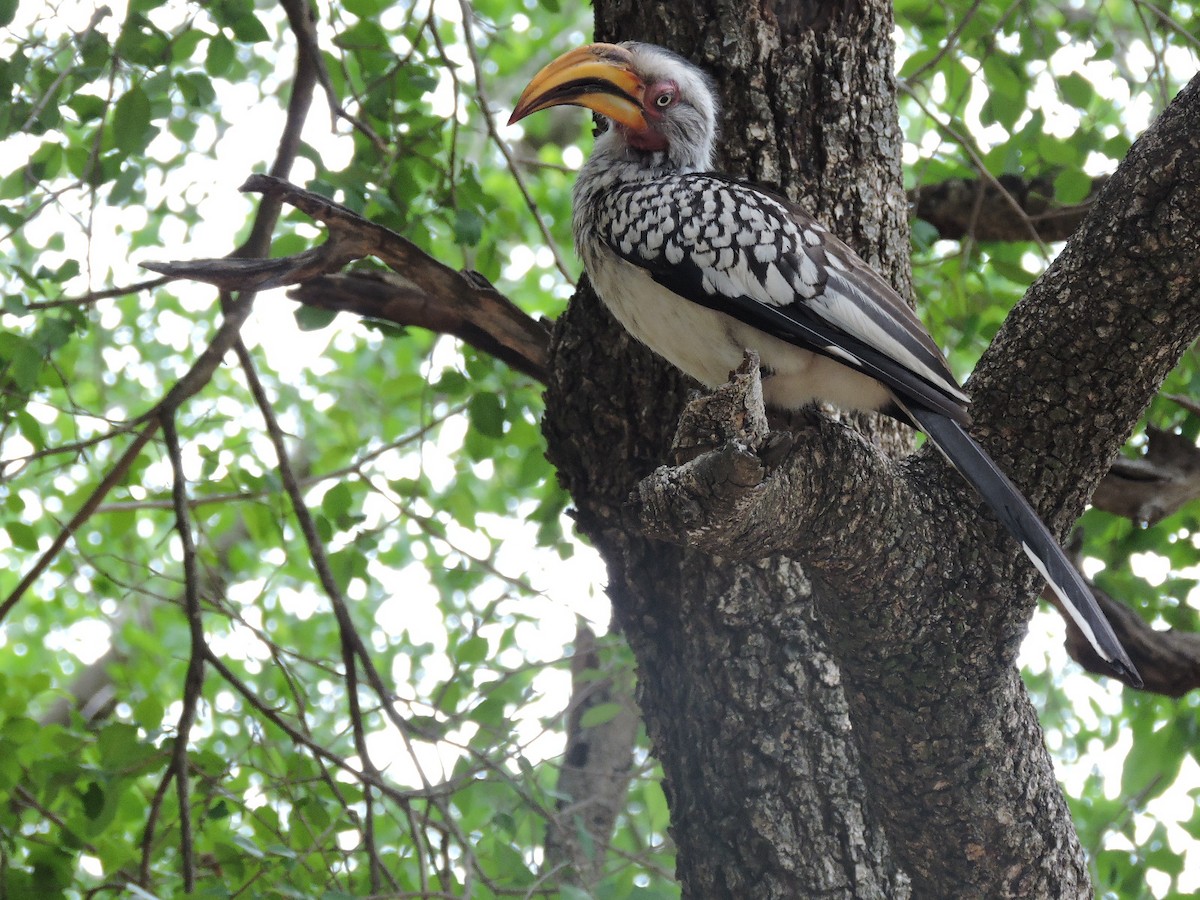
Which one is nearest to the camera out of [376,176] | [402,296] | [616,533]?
[616,533]

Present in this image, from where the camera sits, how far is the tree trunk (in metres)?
2.21

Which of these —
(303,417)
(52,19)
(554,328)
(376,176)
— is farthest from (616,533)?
(303,417)

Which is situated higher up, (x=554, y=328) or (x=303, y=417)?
(x=303, y=417)

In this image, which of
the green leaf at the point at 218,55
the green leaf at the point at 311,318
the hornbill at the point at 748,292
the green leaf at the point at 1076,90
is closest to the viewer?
the hornbill at the point at 748,292

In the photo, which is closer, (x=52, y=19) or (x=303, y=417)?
(x=52, y=19)

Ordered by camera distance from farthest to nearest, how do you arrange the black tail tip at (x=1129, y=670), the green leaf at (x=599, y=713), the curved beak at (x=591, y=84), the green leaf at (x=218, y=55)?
the green leaf at (x=599, y=713)
the green leaf at (x=218, y=55)
the curved beak at (x=591, y=84)
the black tail tip at (x=1129, y=670)

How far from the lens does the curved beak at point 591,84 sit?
293 centimetres

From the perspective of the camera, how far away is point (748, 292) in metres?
2.60

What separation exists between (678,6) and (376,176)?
1048 mm

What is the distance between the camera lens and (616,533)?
9.57 feet

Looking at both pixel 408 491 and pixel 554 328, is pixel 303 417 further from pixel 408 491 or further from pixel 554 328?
pixel 554 328

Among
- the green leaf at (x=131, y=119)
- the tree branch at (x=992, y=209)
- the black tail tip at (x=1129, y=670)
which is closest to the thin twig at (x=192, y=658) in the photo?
the green leaf at (x=131, y=119)

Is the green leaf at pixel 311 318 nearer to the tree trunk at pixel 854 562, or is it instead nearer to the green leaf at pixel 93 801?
the tree trunk at pixel 854 562

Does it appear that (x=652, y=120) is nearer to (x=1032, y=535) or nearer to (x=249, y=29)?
(x=249, y=29)
